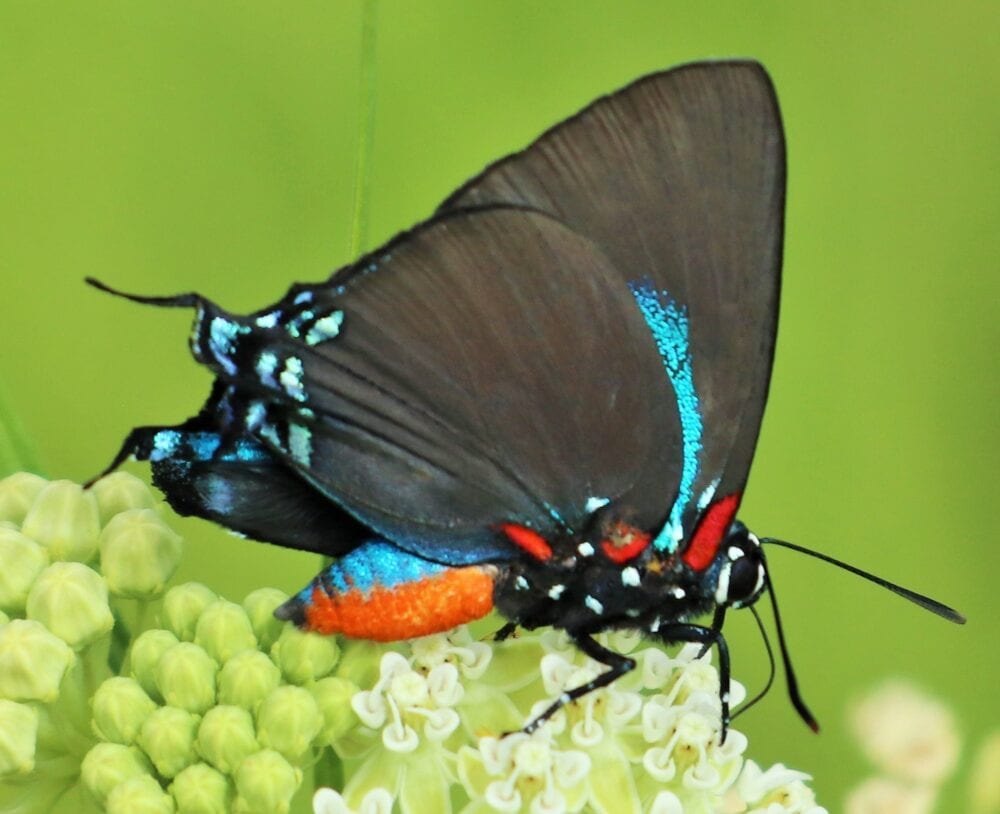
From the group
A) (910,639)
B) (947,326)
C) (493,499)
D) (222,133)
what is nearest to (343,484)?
(493,499)

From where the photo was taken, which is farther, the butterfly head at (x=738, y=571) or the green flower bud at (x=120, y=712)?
the butterfly head at (x=738, y=571)

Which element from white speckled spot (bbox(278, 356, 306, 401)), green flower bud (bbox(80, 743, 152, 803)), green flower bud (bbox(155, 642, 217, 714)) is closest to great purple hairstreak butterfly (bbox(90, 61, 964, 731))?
white speckled spot (bbox(278, 356, 306, 401))

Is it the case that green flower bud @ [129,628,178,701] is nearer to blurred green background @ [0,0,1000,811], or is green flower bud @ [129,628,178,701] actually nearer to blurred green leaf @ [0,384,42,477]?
blurred green leaf @ [0,384,42,477]

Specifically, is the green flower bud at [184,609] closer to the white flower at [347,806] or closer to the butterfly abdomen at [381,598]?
the butterfly abdomen at [381,598]

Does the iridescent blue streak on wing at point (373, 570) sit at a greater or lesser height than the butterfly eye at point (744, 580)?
greater

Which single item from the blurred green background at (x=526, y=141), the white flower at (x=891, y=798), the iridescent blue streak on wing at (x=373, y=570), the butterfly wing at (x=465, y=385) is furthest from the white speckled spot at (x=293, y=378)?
the white flower at (x=891, y=798)

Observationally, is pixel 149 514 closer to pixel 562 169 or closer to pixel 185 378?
pixel 562 169

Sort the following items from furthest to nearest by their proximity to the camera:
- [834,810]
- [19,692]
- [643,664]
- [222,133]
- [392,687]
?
[222,133] < [834,810] < [643,664] < [392,687] < [19,692]
